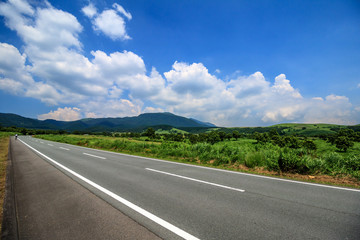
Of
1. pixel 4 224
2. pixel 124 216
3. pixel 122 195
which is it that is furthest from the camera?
pixel 122 195

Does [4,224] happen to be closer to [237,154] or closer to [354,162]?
[237,154]

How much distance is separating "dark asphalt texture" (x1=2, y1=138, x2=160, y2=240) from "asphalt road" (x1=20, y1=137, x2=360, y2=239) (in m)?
0.27

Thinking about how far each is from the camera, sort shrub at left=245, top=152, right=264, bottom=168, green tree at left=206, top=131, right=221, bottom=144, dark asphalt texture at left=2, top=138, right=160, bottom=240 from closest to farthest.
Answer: dark asphalt texture at left=2, top=138, right=160, bottom=240
shrub at left=245, top=152, right=264, bottom=168
green tree at left=206, top=131, right=221, bottom=144

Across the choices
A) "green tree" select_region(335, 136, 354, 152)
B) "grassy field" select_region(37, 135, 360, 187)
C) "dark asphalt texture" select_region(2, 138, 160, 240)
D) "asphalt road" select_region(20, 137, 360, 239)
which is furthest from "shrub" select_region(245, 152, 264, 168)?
"green tree" select_region(335, 136, 354, 152)

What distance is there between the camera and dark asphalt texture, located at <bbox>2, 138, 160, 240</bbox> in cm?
288

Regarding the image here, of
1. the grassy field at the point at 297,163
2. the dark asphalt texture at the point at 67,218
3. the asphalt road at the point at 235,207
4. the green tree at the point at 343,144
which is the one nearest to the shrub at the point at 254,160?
the grassy field at the point at 297,163

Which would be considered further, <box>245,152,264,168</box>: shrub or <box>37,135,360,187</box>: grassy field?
<box>245,152,264,168</box>: shrub

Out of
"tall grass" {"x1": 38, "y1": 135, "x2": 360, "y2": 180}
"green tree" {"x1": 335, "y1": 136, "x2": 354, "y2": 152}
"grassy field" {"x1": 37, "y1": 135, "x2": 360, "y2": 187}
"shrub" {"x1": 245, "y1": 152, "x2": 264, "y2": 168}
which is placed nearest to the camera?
"grassy field" {"x1": 37, "y1": 135, "x2": 360, "y2": 187}

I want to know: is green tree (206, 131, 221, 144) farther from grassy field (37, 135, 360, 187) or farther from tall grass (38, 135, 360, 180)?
grassy field (37, 135, 360, 187)

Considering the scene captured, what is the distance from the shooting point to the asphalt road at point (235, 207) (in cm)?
291

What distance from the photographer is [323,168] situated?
23.6ft

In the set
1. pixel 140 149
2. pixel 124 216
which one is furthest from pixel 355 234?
pixel 140 149

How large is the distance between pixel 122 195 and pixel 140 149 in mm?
12098

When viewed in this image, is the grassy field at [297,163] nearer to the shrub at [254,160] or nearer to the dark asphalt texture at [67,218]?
the shrub at [254,160]
